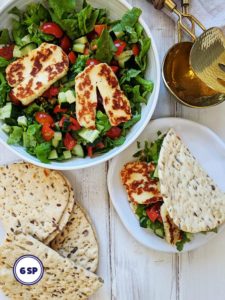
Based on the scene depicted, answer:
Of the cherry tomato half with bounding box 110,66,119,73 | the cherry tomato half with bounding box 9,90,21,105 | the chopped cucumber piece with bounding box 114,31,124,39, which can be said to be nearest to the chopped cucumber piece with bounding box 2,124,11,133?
the cherry tomato half with bounding box 9,90,21,105

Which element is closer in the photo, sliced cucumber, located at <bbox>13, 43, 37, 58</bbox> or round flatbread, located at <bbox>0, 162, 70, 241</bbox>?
sliced cucumber, located at <bbox>13, 43, 37, 58</bbox>

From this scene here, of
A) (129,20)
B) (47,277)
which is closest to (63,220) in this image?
(47,277)

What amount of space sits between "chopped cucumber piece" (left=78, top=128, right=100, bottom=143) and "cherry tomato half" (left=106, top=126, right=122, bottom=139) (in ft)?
0.24

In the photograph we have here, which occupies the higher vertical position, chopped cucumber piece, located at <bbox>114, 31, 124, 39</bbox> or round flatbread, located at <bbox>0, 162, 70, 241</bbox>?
chopped cucumber piece, located at <bbox>114, 31, 124, 39</bbox>

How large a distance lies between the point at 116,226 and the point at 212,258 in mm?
529

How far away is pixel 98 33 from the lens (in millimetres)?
2291

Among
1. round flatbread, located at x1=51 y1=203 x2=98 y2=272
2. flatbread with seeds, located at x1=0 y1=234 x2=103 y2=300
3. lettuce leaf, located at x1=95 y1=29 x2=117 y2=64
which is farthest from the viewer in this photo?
round flatbread, located at x1=51 y1=203 x2=98 y2=272

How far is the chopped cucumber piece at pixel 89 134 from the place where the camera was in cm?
226

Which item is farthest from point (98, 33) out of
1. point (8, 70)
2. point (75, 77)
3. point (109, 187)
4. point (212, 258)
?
point (212, 258)

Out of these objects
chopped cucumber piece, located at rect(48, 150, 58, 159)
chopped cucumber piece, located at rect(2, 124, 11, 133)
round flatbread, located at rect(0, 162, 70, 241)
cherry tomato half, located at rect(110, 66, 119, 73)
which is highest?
cherry tomato half, located at rect(110, 66, 119, 73)

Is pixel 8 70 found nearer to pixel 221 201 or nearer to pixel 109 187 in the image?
pixel 109 187

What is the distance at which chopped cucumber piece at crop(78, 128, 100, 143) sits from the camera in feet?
7.43

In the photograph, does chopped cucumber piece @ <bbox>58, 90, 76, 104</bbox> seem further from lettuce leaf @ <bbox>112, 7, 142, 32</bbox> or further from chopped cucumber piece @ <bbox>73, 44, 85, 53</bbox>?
lettuce leaf @ <bbox>112, 7, 142, 32</bbox>

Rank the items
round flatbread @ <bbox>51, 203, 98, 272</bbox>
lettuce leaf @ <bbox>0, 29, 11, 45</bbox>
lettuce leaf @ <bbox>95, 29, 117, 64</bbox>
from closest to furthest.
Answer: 1. lettuce leaf @ <bbox>95, 29, 117, 64</bbox>
2. lettuce leaf @ <bbox>0, 29, 11, 45</bbox>
3. round flatbread @ <bbox>51, 203, 98, 272</bbox>
